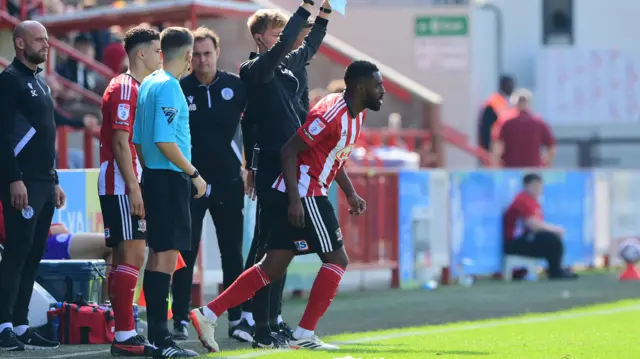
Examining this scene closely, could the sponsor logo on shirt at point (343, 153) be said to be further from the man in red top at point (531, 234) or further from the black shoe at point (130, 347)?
the man in red top at point (531, 234)

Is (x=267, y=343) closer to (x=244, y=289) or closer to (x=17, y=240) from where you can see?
(x=244, y=289)

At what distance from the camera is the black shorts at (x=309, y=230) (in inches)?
352

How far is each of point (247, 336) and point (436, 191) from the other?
7.23 m

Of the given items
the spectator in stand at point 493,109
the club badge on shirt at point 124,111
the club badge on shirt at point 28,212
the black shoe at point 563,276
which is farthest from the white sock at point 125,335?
the spectator in stand at point 493,109

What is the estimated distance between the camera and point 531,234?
58.6 feet

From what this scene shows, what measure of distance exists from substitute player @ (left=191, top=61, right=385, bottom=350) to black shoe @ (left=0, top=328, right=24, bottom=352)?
121 centimetres

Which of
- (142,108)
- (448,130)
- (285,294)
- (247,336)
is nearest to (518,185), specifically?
(285,294)

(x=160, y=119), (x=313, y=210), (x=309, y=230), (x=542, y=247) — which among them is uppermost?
(x=160, y=119)

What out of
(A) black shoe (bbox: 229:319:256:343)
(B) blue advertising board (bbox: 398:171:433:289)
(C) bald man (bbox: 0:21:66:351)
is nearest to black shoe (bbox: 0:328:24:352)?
(C) bald man (bbox: 0:21:66:351)

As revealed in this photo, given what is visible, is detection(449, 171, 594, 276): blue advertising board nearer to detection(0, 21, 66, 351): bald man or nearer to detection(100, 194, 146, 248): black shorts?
detection(0, 21, 66, 351): bald man

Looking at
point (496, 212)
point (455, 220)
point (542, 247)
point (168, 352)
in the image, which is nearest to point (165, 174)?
point (168, 352)

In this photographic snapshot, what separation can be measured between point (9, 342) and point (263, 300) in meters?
1.55

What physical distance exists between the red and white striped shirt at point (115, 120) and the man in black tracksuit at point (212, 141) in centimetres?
94

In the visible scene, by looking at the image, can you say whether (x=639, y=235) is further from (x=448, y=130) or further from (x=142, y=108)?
(x=142, y=108)
